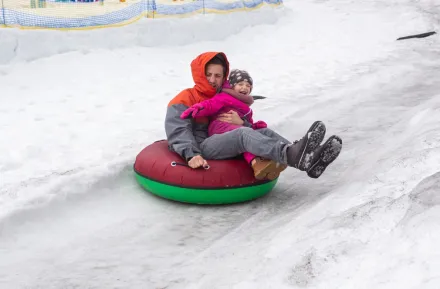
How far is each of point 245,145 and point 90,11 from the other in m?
7.99

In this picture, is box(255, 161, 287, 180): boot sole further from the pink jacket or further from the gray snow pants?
the pink jacket

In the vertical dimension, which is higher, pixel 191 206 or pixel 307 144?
pixel 307 144

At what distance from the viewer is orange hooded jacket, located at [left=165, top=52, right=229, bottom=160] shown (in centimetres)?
459

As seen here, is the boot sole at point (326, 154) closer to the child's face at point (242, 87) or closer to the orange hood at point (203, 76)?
the child's face at point (242, 87)

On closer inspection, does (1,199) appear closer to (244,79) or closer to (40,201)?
(40,201)

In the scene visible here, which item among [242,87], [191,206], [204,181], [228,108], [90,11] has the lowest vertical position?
[191,206]

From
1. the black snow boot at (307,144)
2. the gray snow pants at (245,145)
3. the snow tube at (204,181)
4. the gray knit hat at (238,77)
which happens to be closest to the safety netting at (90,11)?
the gray knit hat at (238,77)

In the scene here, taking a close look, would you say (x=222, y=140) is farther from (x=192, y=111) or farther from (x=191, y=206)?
(x=191, y=206)

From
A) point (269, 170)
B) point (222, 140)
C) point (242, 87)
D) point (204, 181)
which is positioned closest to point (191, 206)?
point (204, 181)

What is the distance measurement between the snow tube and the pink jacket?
330 mm

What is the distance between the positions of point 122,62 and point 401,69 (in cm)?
482

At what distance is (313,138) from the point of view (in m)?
3.99

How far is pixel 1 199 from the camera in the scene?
14.0ft

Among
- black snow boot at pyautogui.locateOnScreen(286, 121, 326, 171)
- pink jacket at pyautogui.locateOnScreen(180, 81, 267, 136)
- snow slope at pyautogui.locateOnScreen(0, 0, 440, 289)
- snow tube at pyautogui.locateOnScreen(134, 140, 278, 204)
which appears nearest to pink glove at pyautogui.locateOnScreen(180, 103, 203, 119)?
pink jacket at pyautogui.locateOnScreen(180, 81, 267, 136)
